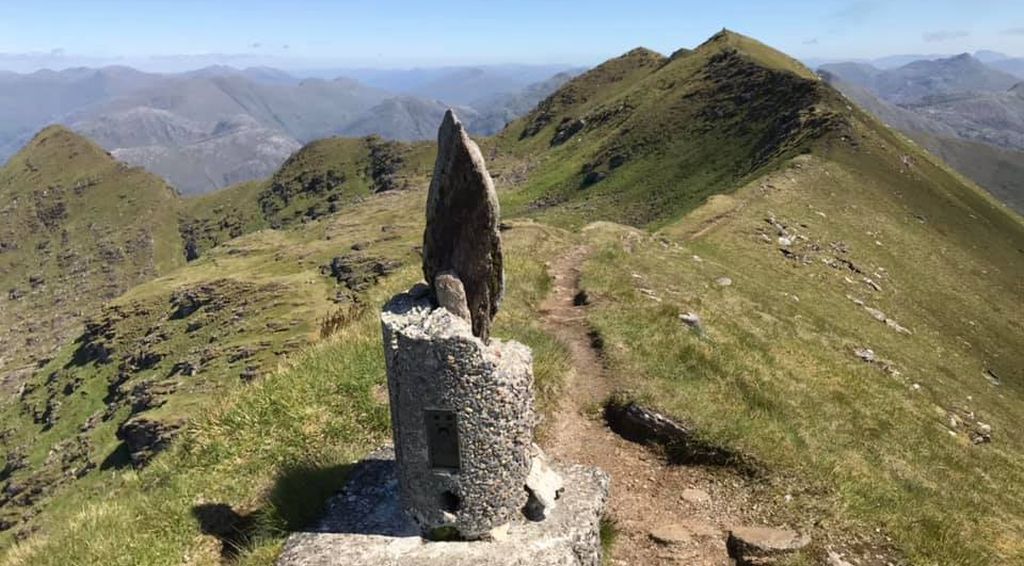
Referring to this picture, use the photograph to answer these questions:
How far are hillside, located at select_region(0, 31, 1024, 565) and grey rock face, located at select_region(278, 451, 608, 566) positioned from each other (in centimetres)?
85

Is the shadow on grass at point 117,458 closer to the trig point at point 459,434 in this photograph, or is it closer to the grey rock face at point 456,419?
the trig point at point 459,434

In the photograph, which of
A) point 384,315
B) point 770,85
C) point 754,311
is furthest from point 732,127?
point 384,315

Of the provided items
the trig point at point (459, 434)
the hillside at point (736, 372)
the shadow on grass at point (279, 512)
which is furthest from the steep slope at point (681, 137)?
the shadow on grass at point (279, 512)

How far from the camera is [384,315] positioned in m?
11.3

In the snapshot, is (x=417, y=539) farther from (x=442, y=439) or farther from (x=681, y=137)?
(x=681, y=137)

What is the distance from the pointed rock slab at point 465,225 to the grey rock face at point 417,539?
349 centimetres

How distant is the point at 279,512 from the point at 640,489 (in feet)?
25.9

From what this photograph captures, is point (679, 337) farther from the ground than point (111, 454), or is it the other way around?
point (679, 337)

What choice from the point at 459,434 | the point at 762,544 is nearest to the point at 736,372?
the point at 762,544

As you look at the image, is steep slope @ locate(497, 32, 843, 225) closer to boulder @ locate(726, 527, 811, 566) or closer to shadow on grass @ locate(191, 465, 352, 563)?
boulder @ locate(726, 527, 811, 566)

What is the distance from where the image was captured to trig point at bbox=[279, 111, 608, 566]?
413 inches

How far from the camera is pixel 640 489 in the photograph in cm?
1527

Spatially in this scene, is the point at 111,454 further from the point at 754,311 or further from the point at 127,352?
the point at 754,311

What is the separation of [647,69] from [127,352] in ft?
503
